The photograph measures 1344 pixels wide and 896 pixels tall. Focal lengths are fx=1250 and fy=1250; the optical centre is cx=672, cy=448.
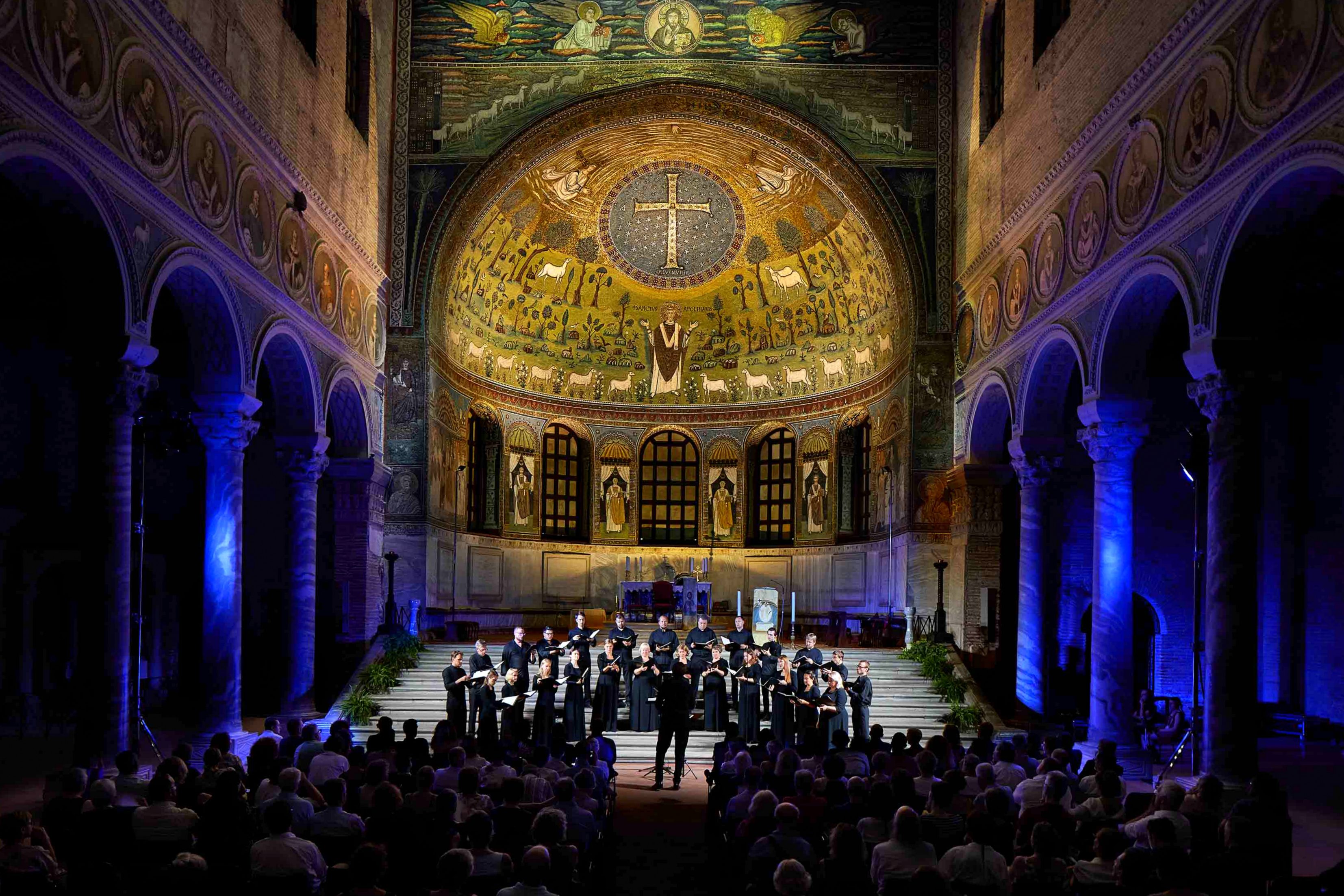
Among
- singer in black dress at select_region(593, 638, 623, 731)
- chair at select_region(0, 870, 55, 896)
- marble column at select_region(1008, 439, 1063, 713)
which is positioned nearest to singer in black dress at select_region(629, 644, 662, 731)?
singer in black dress at select_region(593, 638, 623, 731)

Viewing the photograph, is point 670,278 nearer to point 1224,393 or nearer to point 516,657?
point 516,657

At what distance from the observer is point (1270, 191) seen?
1265cm

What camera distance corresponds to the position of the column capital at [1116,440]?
1814 cm

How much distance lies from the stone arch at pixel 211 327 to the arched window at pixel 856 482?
58.1ft

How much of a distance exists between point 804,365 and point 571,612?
30.6ft

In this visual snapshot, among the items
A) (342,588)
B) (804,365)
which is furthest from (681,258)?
(342,588)

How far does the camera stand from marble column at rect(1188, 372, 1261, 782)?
13945 millimetres

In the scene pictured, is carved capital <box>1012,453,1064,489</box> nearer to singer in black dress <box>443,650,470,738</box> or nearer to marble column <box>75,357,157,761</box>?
singer in black dress <box>443,650,470,738</box>

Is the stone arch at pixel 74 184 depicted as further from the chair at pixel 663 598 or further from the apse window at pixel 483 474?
the chair at pixel 663 598

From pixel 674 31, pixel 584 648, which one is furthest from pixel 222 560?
pixel 674 31

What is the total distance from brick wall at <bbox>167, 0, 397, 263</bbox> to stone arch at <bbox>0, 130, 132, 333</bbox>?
11.2 feet

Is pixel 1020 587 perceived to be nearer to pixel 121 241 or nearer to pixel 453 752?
pixel 453 752

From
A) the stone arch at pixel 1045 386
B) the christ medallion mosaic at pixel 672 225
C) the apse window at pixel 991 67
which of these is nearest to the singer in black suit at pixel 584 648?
the stone arch at pixel 1045 386

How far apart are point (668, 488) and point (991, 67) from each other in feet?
51.6
